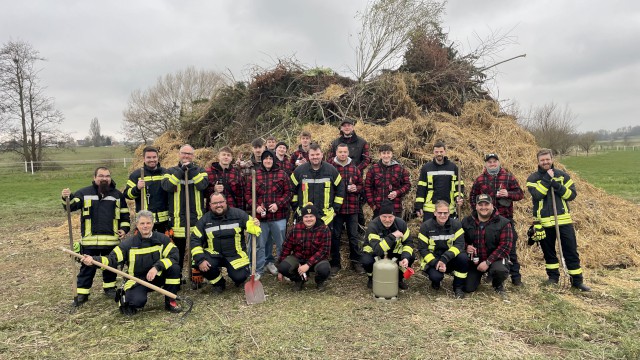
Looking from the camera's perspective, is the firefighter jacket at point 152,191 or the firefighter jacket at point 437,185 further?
the firefighter jacket at point 437,185

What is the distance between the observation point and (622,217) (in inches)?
334

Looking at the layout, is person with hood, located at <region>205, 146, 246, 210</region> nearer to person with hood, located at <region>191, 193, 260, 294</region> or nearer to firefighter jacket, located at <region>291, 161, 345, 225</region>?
person with hood, located at <region>191, 193, 260, 294</region>

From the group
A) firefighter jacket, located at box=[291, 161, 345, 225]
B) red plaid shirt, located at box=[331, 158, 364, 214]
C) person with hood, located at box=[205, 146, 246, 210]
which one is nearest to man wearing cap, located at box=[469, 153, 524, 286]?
red plaid shirt, located at box=[331, 158, 364, 214]

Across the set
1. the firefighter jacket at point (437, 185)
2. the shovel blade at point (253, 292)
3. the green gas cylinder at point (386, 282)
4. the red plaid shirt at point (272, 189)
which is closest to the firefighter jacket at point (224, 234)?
the shovel blade at point (253, 292)

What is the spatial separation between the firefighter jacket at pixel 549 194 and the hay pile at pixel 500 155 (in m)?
1.27

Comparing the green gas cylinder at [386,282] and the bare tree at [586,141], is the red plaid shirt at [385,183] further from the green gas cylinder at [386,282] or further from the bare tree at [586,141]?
the bare tree at [586,141]

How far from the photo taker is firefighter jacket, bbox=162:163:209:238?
19.4ft

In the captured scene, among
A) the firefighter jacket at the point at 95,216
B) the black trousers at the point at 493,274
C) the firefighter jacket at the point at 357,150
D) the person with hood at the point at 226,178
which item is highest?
the firefighter jacket at the point at 357,150

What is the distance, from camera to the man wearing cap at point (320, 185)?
6066mm

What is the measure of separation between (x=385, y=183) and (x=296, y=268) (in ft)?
6.18

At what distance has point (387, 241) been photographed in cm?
557

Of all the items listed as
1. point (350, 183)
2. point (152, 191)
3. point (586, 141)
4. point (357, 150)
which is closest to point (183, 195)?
point (152, 191)

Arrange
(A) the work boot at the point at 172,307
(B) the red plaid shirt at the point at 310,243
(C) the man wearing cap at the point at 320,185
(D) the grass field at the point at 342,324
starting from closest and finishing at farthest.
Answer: (D) the grass field at the point at 342,324
(A) the work boot at the point at 172,307
(B) the red plaid shirt at the point at 310,243
(C) the man wearing cap at the point at 320,185

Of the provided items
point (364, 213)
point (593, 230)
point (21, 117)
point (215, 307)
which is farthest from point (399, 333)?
point (21, 117)
